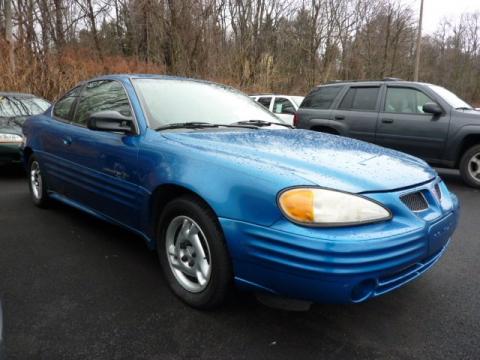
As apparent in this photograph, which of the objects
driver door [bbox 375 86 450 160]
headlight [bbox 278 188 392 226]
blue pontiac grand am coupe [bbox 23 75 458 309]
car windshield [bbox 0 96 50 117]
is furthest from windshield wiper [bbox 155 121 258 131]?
car windshield [bbox 0 96 50 117]

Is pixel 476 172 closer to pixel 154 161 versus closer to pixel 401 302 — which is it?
pixel 401 302

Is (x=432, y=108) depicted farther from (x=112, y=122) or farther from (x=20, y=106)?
(x=20, y=106)

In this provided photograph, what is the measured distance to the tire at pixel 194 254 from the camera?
233 centimetres

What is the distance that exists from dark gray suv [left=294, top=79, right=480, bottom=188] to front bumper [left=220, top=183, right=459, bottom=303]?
4.79 meters

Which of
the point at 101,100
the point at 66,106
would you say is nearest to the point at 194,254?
the point at 101,100

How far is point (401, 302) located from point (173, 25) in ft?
59.5

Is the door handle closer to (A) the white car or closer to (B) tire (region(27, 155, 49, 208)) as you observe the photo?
(B) tire (region(27, 155, 49, 208))

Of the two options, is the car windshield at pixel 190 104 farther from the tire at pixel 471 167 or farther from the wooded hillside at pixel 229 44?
the wooded hillside at pixel 229 44

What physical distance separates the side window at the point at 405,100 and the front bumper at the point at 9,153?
6025 millimetres

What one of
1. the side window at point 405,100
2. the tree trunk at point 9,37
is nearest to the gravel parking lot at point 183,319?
the side window at point 405,100

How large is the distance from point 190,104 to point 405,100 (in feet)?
16.0

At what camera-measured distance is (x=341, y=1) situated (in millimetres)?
28031

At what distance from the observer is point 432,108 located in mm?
6496

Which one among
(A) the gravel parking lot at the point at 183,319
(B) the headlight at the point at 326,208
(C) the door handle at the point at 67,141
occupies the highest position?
(C) the door handle at the point at 67,141
